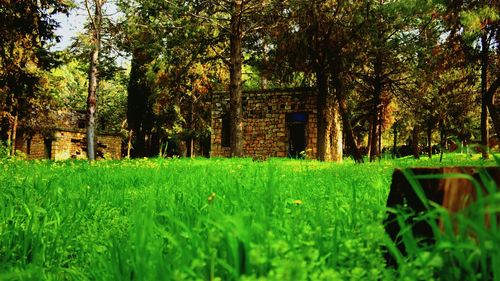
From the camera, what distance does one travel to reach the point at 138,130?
34.4 metres

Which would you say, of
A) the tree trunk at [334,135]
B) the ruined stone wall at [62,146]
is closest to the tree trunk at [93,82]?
the ruined stone wall at [62,146]

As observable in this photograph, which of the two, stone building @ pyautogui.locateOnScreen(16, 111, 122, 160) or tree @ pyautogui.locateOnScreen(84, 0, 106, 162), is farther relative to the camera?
stone building @ pyautogui.locateOnScreen(16, 111, 122, 160)

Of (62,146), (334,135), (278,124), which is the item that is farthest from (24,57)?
(334,135)

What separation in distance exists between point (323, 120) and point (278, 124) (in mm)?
3255

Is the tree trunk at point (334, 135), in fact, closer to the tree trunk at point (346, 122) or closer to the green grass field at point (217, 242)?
the tree trunk at point (346, 122)

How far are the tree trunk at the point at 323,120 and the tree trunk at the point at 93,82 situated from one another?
1101 cm

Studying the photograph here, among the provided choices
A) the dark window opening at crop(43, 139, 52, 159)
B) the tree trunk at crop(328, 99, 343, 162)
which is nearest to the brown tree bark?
the tree trunk at crop(328, 99, 343, 162)

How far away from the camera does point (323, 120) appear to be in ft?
69.2

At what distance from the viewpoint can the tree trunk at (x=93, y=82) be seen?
709 inches

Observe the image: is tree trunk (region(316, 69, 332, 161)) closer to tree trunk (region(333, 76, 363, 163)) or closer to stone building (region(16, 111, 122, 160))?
tree trunk (region(333, 76, 363, 163))

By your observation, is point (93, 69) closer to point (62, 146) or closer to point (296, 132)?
point (296, 132)

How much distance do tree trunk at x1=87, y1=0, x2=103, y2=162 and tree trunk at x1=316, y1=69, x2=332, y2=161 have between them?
36.1 feet

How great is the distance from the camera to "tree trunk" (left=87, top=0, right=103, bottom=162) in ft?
59.1

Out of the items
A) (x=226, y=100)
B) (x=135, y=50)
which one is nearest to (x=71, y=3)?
(x=135, y=50)
